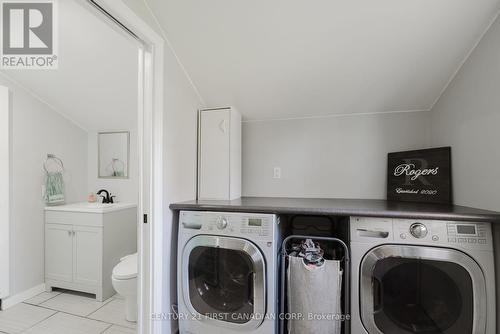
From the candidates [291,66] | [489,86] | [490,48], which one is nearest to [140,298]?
[291,66]

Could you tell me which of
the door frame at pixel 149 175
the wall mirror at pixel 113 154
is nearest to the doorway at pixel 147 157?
the door frame at pixel 149 175

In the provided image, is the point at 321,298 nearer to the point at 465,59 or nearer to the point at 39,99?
the point at 465,59

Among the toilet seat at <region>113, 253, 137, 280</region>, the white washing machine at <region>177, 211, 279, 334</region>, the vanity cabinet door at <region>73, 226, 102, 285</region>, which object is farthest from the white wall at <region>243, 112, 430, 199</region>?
the vanity cabinet door at <region>73, 226, 102, 285</region>

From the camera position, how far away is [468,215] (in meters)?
1.15

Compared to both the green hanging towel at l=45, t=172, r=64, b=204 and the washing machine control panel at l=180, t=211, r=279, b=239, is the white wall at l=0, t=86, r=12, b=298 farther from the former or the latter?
the washing machine control panel at l=180, t=211, r=279, b=239

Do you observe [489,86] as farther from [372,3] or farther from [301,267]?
[301,267]

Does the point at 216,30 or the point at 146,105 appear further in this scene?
the point at 216,30

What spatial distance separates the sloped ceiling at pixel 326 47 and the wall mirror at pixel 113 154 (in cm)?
141

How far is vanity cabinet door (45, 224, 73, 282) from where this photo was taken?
2218 mm

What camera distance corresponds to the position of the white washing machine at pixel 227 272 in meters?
1.35

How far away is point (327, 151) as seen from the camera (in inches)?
80.2

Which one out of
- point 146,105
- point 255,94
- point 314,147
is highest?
point 255,94

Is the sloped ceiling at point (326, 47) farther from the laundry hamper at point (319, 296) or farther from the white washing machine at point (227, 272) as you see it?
the laundry hamper at point (319, 296)

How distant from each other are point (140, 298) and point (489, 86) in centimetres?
229
